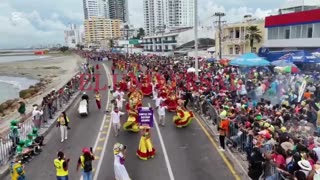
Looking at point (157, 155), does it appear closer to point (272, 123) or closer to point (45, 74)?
point (272, 123)

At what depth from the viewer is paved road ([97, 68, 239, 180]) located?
1214cm

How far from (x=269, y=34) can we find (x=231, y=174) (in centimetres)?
4196

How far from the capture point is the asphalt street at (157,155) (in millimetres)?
12297

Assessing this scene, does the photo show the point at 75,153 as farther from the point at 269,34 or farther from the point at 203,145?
the point at 269,34

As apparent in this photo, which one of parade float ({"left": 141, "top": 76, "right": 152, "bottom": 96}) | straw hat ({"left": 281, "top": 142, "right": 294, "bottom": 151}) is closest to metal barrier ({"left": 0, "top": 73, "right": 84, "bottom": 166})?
parade float ({"left": 141, "top": 76, "right": 152, "bottom": 96})

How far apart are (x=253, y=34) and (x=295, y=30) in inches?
584

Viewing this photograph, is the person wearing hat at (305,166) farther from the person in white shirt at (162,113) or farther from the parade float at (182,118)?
the person in white shirt at (162,113)

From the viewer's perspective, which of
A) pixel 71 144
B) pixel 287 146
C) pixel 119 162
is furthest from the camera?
pixel 71 144

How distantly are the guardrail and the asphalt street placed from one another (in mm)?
800

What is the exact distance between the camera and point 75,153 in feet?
49.4

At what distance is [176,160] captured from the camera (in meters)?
13.6

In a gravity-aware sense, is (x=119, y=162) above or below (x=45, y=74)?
above

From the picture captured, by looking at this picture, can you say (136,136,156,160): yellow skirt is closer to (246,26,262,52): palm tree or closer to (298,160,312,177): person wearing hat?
(298,160,312,177): person wearing hat

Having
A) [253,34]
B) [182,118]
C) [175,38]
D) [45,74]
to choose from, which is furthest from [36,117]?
[175,38]
